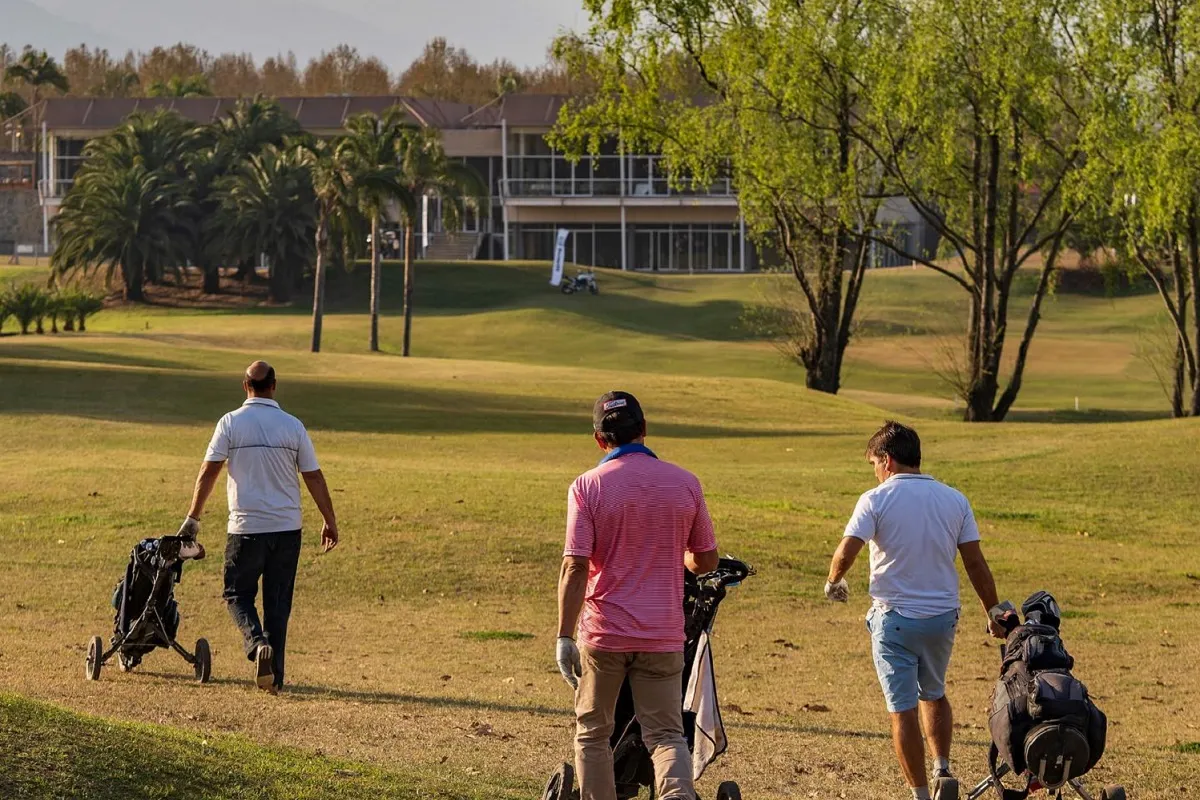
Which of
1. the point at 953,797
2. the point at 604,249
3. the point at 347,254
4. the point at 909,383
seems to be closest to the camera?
the point at 953,797

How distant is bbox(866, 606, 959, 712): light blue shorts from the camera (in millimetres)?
7711

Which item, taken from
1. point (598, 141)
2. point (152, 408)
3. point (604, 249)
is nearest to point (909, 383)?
point (598, 141)

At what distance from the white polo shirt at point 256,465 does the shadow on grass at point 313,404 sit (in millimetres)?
18176

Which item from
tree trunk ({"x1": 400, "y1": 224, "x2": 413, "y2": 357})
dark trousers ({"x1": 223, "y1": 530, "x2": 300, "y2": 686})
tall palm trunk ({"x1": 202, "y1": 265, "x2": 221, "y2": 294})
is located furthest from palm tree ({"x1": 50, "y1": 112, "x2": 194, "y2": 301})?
dark trousers ({"x1": 223, "y1": 530, "x2": 300, "y2": 686})

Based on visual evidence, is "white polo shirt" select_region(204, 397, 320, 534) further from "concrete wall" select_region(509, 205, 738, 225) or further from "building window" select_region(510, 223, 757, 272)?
"building window" select_region(510, 223, 757, 272)

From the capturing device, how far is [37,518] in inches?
704

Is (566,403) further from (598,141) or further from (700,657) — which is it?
(700,657)

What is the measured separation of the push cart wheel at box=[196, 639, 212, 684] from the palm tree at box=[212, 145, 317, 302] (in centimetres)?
6122

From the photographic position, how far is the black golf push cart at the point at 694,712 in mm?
6969

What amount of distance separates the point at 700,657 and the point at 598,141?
121ft

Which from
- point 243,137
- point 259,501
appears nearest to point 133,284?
point 243,137

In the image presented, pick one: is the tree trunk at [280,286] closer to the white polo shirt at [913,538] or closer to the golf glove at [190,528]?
the golf glove at [190,528]

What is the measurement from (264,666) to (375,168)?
48705 millimetres

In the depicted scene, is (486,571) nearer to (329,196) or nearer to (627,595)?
(627,595)
